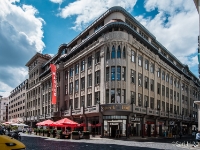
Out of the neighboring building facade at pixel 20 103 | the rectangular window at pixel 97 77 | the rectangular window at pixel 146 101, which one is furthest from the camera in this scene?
the neighboring building facade at pixel 20 103

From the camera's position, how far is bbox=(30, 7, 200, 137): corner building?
39500 millimetres

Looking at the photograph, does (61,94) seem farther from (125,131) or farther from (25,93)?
(25,93)

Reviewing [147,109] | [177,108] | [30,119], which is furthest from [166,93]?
[30,119]

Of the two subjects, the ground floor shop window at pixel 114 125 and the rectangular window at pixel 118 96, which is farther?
the rectangular window at pixel 118 96

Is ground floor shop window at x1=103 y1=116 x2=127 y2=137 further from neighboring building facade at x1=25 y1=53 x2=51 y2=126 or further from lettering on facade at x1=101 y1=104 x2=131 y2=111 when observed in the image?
neighboring building facade at x1=25 y1=53 x2=51 y2=126

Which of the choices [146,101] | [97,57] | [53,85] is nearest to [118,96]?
[97,57]

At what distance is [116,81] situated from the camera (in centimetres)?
3950

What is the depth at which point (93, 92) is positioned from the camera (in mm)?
43594

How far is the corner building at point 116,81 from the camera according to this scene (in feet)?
130

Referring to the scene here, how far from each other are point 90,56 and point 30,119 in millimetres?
42171

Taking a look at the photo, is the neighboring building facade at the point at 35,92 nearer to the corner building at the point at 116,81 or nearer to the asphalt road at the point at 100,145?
the corner building at the point at 116,81

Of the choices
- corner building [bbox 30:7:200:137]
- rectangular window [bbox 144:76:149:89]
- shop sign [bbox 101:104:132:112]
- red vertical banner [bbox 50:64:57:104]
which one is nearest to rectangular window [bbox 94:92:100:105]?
corner building [bbox 30:7:200:137]

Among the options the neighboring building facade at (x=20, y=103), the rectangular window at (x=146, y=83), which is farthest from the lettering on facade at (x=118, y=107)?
the neighboring building facade at (x=20, y=103)

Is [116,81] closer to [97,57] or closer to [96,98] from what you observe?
[96,98]
